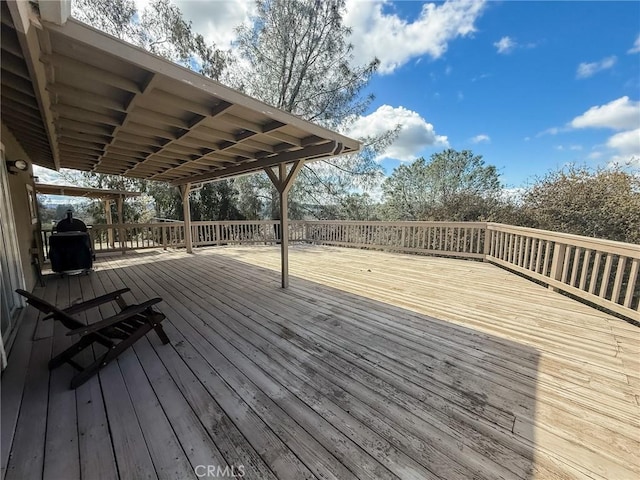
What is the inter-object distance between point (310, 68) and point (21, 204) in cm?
922


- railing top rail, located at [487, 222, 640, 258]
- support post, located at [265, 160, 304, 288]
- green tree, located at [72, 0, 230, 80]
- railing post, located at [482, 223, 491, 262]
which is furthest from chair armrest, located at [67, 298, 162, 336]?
green tree, located at [72, 0, 230, 80]

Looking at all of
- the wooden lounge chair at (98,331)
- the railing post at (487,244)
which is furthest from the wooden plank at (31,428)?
the railing post at (487,244)

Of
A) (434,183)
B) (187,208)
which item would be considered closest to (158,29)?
(187,208)

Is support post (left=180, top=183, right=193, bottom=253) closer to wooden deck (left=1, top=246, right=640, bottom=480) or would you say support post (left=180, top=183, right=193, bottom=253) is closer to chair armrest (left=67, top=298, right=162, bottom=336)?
wooden deck (left=1, top=246, right=640, bottom=480)

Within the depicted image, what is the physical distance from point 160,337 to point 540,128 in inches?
711

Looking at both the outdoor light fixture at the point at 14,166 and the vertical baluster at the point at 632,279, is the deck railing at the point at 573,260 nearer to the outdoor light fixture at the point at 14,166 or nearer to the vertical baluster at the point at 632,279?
the vertical baluster at the point at 632,279

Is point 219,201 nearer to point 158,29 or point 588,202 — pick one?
point 158,29

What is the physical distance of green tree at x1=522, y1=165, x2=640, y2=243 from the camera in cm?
595

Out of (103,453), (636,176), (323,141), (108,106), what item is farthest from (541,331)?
(636,176)

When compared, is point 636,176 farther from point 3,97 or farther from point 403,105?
point 3,97

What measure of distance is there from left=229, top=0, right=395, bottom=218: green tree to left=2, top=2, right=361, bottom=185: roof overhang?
20.4 ft

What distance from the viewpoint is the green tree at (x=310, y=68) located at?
29.6ft

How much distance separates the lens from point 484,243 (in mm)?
6012

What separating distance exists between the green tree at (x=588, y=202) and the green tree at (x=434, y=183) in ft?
9.52
